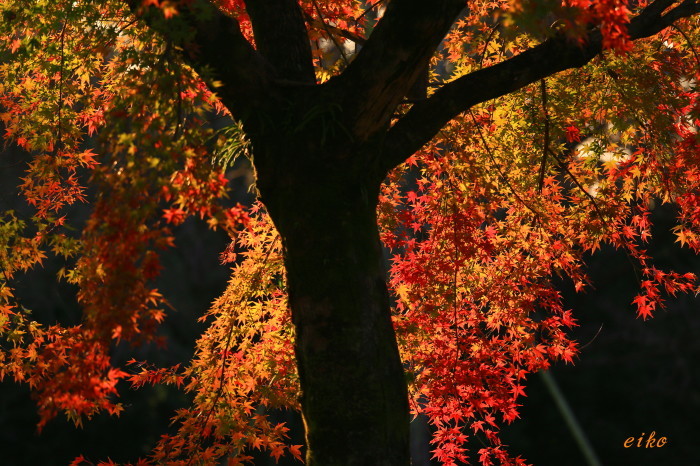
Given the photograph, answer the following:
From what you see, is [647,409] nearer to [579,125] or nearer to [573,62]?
[579,125]

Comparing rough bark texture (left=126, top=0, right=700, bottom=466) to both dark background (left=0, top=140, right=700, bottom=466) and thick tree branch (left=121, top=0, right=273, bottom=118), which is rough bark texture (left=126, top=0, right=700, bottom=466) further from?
dark background (left=0, top=140, right=700, bottom=466)

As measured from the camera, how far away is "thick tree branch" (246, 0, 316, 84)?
3.29 meters

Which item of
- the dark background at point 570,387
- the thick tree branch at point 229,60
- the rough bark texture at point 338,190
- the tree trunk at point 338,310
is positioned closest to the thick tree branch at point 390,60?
the rough bark texture at point 338,190

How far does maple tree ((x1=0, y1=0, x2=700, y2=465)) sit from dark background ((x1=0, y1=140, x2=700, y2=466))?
5.46 metres

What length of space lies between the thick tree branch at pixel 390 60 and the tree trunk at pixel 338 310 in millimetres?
205

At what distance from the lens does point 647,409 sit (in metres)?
10.5

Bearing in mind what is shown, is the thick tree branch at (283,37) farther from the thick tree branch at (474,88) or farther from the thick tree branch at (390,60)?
the thick tree branch at (474,88)

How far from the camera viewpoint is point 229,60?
298cm

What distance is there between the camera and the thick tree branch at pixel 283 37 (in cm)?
329

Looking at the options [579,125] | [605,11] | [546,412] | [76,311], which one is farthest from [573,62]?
[76,311]

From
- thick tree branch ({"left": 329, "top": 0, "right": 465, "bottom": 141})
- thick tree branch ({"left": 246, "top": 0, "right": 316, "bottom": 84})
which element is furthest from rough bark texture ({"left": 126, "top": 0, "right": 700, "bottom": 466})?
thick tree branch ({"left": 246, "top": 0, "right": 316, "bottom": 84})

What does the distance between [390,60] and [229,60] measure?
71 centimetres

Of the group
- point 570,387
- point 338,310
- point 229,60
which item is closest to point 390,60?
point 229,60

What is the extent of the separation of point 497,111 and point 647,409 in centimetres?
751
